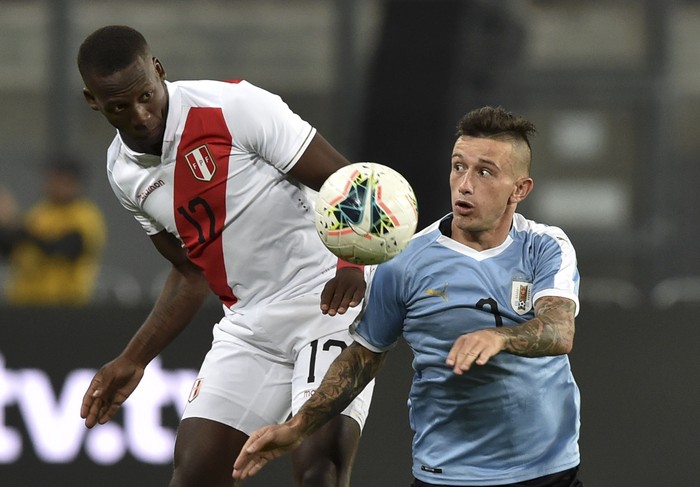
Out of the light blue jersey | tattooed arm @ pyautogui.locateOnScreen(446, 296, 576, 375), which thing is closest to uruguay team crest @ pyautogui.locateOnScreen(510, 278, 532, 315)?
the light blue jersey

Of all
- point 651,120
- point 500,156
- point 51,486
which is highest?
point 500,156

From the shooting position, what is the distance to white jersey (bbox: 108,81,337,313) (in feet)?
15.7

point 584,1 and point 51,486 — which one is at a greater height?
point 584,1

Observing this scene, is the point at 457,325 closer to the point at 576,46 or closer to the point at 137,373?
the point at 137,373

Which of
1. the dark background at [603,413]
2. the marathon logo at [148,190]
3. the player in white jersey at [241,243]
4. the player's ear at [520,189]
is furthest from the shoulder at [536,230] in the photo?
the dark background at [603,413]

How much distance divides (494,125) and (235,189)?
1.06 metres

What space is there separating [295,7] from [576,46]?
9.90ft

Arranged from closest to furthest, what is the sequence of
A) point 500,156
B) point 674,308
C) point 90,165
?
point 500,156 → point 674,308 → point 90,165

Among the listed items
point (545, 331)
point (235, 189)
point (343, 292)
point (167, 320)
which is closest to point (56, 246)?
point (167, 320)

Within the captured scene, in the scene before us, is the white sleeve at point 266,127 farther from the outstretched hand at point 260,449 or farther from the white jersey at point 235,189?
the outstretched hand at point 260,449

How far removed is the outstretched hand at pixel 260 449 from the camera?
13.3 ft

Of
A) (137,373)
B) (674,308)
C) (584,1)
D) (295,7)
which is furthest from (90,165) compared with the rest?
(137,373)

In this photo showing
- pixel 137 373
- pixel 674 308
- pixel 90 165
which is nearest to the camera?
pixel 137 373

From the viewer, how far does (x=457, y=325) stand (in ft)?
14.2
